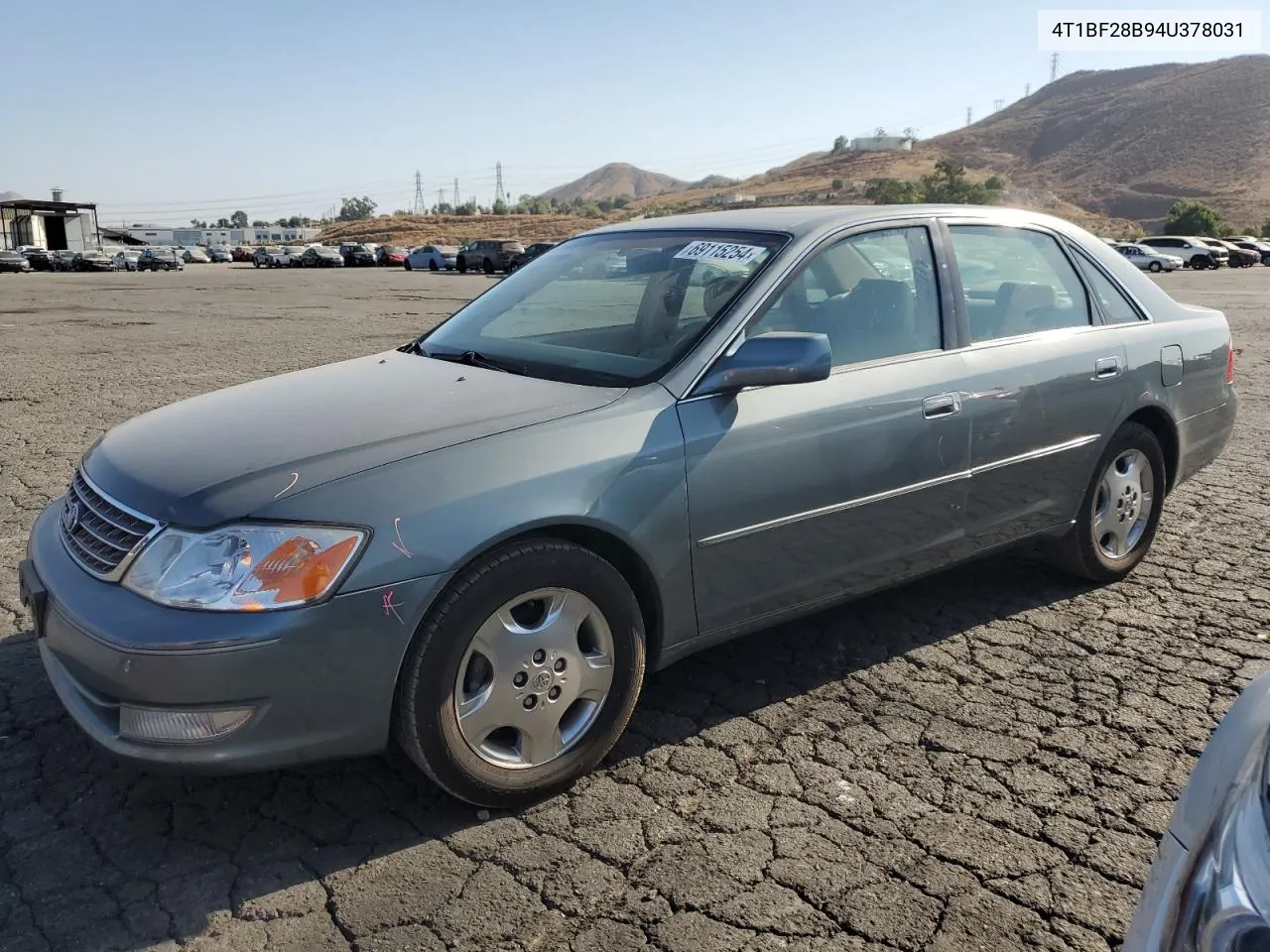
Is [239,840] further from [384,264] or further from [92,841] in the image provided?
[384,264]

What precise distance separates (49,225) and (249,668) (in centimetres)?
9397

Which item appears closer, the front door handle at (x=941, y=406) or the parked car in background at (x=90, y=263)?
the front door handle at (x=941, y=406)

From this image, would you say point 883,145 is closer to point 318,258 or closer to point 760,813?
point 318,258

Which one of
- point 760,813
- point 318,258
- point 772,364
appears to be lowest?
point 760,813

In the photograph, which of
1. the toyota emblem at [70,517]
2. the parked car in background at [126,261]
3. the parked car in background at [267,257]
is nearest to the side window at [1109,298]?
the toyota emblem at [70,517]

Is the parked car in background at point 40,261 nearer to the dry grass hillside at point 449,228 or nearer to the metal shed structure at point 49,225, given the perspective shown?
the metal shed structure at point 49,225

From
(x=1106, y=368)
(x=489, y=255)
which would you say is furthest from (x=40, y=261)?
(x=1106, y=368)

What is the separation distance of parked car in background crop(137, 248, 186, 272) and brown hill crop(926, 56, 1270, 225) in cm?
8666

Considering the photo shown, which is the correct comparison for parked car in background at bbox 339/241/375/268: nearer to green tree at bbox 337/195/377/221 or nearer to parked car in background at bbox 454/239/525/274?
parked car in background at bbox 454/239/525/274

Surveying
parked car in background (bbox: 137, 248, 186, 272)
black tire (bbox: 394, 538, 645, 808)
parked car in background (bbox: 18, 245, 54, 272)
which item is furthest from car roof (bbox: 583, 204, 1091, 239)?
parked car in background (bbox: 137, 248, 186, 272)

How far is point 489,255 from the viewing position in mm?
47719

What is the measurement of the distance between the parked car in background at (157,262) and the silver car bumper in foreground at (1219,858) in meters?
64.4

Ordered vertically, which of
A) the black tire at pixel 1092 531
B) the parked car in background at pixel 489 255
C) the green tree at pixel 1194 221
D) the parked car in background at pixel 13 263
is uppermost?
the green tree at pixel 1194 221

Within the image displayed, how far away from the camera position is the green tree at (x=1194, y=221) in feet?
236
